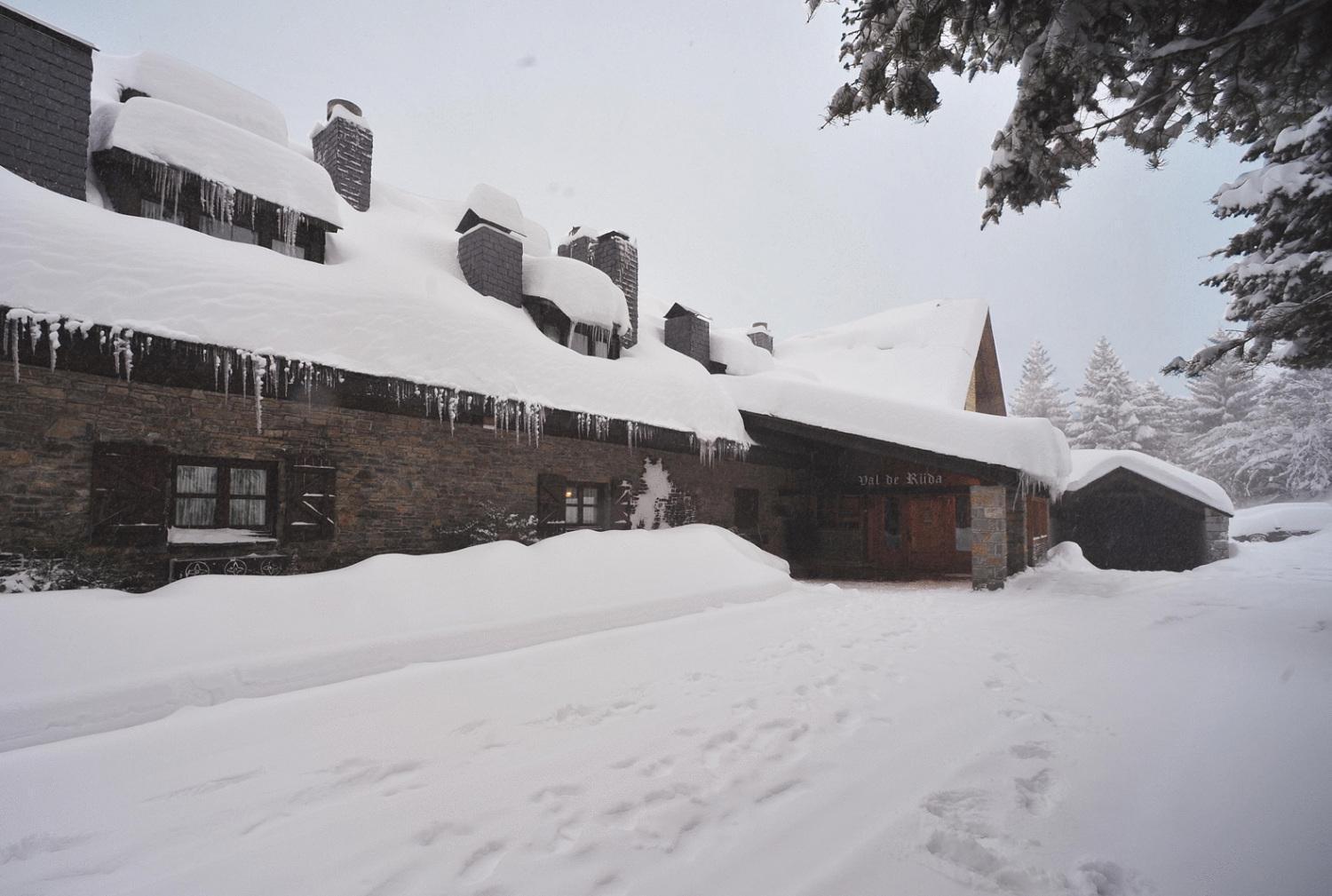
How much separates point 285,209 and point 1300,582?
52.7 feet

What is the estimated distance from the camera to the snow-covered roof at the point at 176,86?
25.1 ft

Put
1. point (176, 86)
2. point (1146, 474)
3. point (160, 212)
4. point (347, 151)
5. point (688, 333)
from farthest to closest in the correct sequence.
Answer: point (1146, 474), point (688, 333), point (347, 151), point (176, 86), point (160, 212)

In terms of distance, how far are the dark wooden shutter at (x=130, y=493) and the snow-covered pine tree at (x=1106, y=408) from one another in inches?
1311

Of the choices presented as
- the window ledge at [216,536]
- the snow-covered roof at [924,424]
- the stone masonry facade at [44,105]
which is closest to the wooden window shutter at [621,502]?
the snow-covered roof at [924,424]

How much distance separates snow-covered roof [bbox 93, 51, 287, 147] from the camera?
764 cm

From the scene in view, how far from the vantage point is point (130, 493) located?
17.0ft

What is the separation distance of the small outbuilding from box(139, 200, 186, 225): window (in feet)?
57.7

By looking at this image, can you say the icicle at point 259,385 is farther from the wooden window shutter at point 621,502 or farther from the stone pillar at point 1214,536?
the stone pillar at point 1214,536

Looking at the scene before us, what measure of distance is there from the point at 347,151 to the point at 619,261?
5.32 meters

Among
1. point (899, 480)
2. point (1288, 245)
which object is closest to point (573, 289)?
point (899, 480)

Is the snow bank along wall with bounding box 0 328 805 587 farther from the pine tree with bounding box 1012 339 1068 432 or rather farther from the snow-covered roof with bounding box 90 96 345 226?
the pine tree with bounding box 1012 339 1068 432

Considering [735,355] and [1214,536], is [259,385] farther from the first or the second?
[1214,536]

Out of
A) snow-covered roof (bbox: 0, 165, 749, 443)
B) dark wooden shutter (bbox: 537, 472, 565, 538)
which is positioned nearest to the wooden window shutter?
dark wooden shutter (bbox: 537, 472, 565, 538)

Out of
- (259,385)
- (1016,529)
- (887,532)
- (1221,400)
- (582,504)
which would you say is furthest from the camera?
(1221,400)
